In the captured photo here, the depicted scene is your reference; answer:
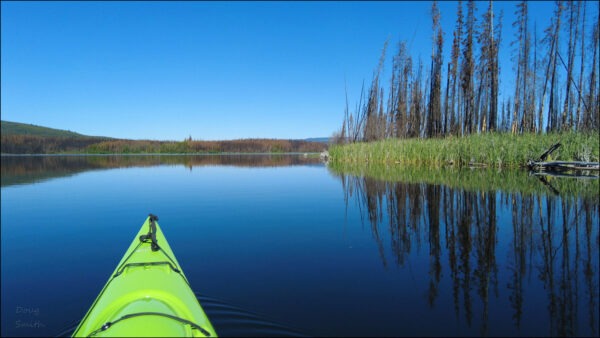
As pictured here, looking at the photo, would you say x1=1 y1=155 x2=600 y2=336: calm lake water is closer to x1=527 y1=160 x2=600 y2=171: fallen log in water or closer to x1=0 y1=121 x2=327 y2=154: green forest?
x1=527 y1=160 x2=600 y2=171: fallen log in water

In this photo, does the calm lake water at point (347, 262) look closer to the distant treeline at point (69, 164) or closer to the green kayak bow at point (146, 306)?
the green kayak bow at point (146, 306)

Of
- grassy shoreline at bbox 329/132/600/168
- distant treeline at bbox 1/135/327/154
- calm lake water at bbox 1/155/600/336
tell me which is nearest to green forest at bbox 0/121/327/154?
distant treeline at bbox 1/135/327/154

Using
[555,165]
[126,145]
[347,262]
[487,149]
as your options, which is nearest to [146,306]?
[347,262]

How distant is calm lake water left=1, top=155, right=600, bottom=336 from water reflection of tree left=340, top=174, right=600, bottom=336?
0.02 meters

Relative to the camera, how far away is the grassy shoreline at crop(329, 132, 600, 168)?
1289 cm

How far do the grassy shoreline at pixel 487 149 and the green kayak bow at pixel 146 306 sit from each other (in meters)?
15.0

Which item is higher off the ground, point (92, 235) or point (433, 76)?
point (433, 76)

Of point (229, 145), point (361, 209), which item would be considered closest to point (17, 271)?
point (361, 209)

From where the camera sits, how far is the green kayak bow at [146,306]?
181 cm

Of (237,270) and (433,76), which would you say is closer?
(237,270)

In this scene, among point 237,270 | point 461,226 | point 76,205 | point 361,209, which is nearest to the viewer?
point 237,270

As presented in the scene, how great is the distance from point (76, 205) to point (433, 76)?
19.0 metres

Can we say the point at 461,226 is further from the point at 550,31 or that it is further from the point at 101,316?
the point at 550,31

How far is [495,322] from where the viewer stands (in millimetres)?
2537
